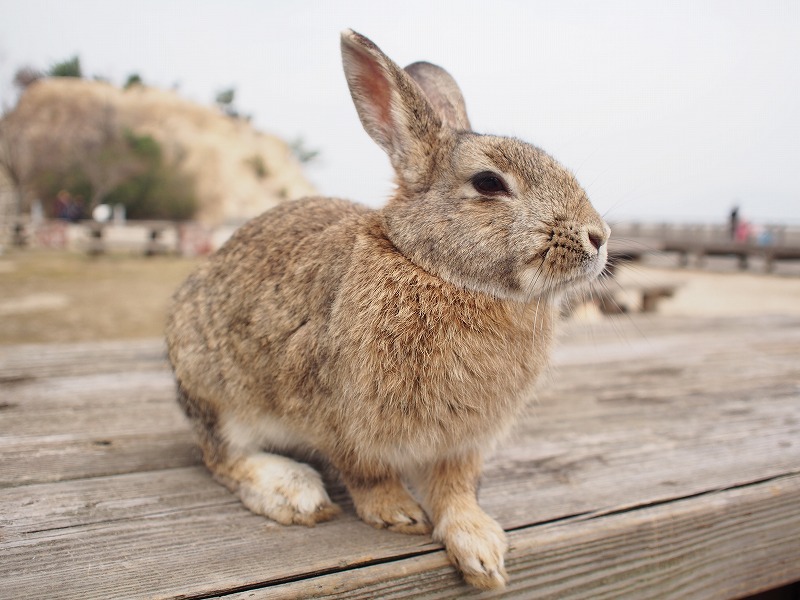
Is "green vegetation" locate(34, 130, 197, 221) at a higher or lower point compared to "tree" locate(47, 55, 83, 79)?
lower

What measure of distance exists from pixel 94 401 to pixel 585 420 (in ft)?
6.76

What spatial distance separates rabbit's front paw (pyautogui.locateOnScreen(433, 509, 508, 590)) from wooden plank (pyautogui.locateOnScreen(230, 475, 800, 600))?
0.04 m

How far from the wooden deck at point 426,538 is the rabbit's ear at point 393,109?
1047 mm

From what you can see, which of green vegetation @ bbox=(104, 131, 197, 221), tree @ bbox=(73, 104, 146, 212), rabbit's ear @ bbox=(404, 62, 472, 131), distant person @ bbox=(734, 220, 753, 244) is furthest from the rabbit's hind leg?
green vegetation @ bbox=(104, 131, 197, 221)

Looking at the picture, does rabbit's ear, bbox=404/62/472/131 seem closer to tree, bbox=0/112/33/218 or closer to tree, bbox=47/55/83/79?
tree, bbox=0/112/33/218

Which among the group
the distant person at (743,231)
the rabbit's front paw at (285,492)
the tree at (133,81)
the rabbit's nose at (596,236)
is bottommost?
the distant person at (743,231)

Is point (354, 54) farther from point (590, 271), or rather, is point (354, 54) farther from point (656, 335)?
point (656, 335)

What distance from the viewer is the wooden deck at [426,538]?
1370 millimetres

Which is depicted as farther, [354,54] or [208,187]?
[208,187]

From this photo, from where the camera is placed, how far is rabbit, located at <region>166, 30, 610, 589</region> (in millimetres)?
1528

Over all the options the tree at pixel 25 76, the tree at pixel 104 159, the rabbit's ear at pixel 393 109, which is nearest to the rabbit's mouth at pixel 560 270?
the rabbit's ear at pixel 393 109

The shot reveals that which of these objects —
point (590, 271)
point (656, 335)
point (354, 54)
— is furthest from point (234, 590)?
point (656, 335)

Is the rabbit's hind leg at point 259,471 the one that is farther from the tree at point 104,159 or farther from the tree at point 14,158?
the tree at point 104,159

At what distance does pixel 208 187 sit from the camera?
41562 mm
